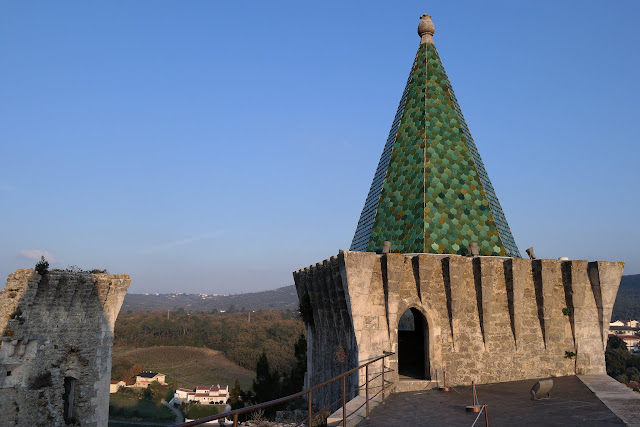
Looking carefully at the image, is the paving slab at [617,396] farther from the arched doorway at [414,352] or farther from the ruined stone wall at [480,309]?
the arched doorway at [414,352]

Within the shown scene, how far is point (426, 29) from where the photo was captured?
47.9 feet

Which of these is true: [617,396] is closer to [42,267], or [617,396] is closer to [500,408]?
[500,408]

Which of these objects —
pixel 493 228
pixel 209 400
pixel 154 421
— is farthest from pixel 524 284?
pixel 209 400

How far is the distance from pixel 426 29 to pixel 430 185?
5.26 meters

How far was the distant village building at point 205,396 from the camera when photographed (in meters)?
52.9

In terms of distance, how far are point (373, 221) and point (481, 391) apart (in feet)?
15.5

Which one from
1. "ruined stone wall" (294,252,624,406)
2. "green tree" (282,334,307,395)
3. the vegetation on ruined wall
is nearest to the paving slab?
"ruined stone wall" (294,252,624,406)

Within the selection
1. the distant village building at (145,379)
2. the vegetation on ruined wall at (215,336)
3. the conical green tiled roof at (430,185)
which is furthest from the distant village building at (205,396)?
the conical green tiled roof at (430,185)

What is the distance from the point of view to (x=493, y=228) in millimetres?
11969

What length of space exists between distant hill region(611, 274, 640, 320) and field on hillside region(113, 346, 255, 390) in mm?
73630

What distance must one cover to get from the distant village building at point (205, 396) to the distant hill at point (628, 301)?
79377 mm

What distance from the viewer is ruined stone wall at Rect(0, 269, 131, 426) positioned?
48.6 feet

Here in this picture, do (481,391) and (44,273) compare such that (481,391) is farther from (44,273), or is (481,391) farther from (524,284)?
(44,273)

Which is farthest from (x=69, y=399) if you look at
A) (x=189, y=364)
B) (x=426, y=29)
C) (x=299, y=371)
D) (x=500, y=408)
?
(x=189, y=364)
